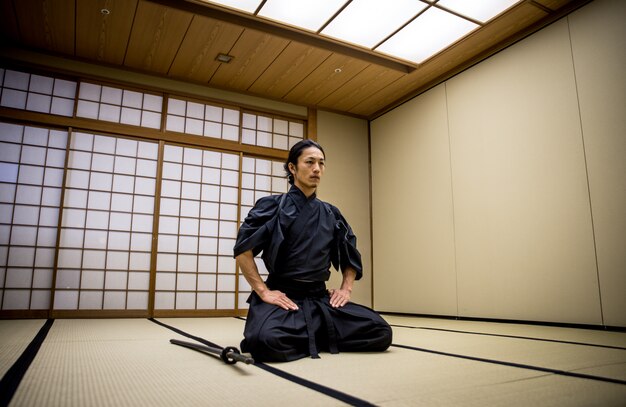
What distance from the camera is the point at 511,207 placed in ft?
13.7

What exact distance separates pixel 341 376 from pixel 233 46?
3.81 m

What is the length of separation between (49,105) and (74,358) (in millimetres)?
3604

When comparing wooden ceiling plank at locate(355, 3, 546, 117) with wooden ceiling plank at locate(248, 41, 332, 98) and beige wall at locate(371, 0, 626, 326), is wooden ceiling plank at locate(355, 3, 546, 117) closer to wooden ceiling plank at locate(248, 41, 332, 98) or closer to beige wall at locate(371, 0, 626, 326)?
beige wall at locate(371, 0, 626, 326)

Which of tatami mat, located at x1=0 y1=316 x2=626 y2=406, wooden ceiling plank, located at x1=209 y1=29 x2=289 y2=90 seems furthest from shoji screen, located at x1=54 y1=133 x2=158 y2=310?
tatami mat, located at x1=0 y1=316 x2=626 y2=406

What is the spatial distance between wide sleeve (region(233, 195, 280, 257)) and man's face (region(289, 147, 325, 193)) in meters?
0.21

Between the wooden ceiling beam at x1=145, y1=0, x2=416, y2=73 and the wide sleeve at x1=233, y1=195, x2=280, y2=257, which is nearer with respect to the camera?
the wide sleeve at x1=233, y1=195, x2=280, y2=257

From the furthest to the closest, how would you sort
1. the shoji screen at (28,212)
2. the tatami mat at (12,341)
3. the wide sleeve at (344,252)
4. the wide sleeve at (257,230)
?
the shoji screen at (28,212), the wide sleeve at (344,252), the wide sleeve at (257,230), the tatami mat at (12,341)

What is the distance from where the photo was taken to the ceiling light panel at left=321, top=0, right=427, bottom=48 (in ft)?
12.6

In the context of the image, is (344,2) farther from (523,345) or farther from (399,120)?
(523,345)

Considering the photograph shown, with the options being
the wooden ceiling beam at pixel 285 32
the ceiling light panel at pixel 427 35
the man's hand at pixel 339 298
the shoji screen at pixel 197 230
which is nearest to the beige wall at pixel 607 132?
the ceiling light panel at pixel 427 35

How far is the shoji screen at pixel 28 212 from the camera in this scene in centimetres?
425

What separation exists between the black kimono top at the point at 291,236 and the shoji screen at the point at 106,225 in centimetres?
303

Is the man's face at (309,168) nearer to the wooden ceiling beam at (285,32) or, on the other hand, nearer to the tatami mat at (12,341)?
the tatami mat at (12,341)

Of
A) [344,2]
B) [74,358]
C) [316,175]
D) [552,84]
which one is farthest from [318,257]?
[552,84]
